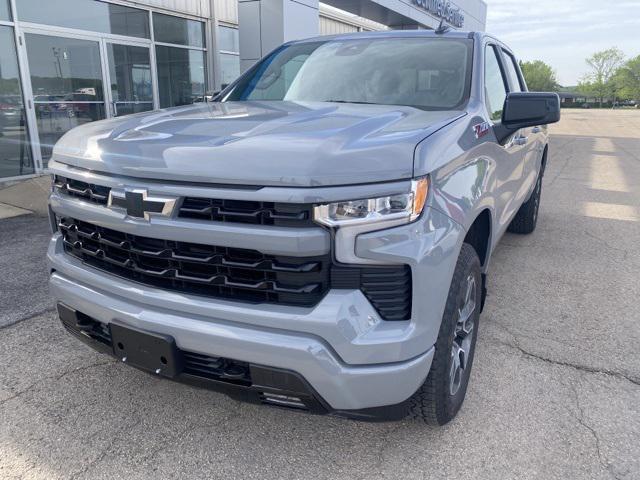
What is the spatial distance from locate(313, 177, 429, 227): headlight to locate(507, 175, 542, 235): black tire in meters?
3.94

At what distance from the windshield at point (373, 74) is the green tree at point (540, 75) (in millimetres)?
128685

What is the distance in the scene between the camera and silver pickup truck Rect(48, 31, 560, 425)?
177 centimetres

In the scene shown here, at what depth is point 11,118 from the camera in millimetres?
8531

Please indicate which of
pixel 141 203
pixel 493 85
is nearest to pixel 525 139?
pixel 493 85


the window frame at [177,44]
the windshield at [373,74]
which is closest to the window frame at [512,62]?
the windshield at [373,74]

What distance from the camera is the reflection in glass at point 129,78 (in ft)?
33.3

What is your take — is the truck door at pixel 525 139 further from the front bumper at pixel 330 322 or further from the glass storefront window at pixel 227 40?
the glass storefront window at pixel 227 40

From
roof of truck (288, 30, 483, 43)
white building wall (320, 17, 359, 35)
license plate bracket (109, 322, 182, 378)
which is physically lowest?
license plate bracket (109, 322, 182, 378)

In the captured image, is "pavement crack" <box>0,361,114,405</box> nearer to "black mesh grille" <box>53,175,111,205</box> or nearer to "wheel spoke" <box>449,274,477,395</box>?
"black mesh grille" <box>53,175,111,205</box>

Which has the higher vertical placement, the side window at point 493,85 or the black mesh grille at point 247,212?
the side window at point 493,85

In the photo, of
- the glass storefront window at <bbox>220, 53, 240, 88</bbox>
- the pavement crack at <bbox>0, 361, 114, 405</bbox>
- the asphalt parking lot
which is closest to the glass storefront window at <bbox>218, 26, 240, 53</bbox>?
the glass storefront window at <bbox>220, 53, 240, 88</bbox>

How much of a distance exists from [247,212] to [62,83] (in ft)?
29.4

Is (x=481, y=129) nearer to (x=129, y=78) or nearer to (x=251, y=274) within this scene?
(x=251, y=274)

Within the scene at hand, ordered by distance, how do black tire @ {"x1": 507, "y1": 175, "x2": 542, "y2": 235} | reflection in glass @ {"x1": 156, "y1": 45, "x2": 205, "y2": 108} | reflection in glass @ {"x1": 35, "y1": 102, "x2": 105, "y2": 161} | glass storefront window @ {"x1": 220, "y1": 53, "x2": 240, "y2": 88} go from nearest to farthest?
black tire @ {"x1": 507, "y1": 175, "x2": 542, "y2": 235} < reflection in glass @ {"x1": 35, "y1": 102, "x2": 105, "y2": 161} < reflection in glass @ {"x1": 156, "y1": 45, "x2": 205, "y2": 108} < glass storefront window @ {"x1": 220, "y1": 53, "x2": 240, "y2": 88}
